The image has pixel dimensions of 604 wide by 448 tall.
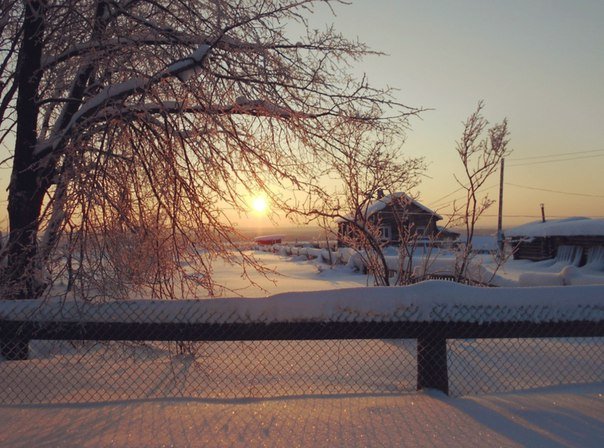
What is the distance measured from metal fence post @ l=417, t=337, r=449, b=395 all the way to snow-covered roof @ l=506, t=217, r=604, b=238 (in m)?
18.1

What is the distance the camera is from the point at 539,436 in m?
3.04

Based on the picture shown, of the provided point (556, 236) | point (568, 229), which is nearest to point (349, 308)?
point (568, 229)

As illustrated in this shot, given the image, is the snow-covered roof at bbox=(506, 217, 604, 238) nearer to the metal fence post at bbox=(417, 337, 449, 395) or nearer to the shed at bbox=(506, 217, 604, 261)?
the shed at bbox=(506, 217, 604, 261)

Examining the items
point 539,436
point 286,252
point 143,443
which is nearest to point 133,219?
point 143,443

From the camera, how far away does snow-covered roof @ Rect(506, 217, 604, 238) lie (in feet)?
62.2

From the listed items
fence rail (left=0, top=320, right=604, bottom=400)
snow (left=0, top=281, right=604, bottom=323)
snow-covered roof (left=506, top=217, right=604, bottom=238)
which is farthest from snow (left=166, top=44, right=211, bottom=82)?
snow-covered roof (left=506, top=217, right=604, bottom=238)

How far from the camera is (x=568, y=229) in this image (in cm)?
2053

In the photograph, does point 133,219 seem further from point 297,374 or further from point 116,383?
point 297,374

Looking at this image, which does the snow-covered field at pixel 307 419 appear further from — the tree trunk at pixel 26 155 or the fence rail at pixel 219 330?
the tree trunk at pixel 26 155

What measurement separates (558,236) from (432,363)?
21871 millimetres

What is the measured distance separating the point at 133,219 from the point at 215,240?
2.94 feet

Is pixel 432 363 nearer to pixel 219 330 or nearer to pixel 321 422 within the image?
pixel 321 422

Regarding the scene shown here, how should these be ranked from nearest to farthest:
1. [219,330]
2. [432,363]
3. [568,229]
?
Result: [219,330] < [432,363] < [568,229]

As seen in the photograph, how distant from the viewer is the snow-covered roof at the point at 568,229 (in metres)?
18.9
